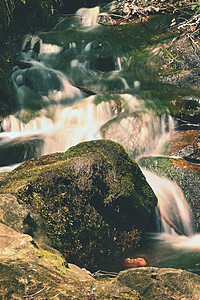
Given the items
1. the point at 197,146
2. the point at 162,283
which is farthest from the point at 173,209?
the point at 162,283

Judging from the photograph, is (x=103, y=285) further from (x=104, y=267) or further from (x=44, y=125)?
(x=44, y=125)

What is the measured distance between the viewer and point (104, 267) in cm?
468

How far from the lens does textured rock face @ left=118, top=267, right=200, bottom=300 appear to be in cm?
329

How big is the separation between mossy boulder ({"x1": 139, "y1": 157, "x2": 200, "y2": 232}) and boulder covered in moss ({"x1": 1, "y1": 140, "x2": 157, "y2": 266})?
50.0 inches

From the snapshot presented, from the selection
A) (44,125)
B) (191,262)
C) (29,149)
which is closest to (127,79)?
(44,125)

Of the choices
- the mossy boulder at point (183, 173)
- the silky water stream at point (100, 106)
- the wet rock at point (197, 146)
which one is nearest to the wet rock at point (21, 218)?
the silky water stream at point (100, 106)

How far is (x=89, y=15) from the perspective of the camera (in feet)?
56.6

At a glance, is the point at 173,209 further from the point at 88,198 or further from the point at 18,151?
the point at 18,151

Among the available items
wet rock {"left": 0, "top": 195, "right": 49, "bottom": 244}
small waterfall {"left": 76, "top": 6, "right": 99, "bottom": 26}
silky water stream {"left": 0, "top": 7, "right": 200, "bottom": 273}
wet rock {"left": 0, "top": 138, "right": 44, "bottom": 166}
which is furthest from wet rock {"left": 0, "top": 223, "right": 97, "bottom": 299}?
small waterfall {"left": 76, "top": 6, "right": 99, "bottom": 26}

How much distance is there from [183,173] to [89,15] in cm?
1267

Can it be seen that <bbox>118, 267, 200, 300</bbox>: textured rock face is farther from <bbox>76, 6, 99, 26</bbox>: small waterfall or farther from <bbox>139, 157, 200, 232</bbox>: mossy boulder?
<bbox>76, 6, 99, 26</bbox>: small waterfall

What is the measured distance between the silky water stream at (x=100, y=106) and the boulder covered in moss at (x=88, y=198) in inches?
14.8

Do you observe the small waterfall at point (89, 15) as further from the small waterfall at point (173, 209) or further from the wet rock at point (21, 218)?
→ the wet rock at point (21, 218)

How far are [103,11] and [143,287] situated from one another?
16.0 m
